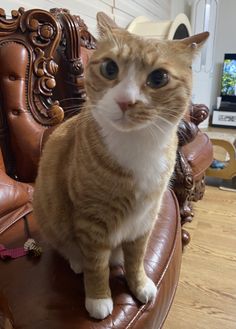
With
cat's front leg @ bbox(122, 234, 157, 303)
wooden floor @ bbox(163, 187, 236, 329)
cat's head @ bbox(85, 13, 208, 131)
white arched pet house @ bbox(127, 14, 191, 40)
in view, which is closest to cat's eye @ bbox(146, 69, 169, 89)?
cat's head @ bbox(85, 13, 208, 131)

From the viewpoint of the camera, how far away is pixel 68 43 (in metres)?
1.43

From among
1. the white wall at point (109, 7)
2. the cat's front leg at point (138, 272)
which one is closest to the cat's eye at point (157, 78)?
the cat's front leg at point (138, 272)

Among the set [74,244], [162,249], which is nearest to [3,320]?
→ [74,244]

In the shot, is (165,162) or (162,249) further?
(162,249)

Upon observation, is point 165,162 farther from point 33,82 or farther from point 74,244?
point 33,82

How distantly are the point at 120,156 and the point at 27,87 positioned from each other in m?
0.74

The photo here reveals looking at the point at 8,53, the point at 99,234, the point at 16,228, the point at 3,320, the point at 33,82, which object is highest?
the point at 8,53

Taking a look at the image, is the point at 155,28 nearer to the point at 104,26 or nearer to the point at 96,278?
the point at 104,26

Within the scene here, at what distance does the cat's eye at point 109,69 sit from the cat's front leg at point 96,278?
1.24ft

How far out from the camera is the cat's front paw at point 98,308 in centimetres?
66

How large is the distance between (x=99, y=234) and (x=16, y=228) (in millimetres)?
382

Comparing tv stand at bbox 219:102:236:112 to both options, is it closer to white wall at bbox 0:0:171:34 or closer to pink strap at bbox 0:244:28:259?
white wall at bbox 0:0:171:34

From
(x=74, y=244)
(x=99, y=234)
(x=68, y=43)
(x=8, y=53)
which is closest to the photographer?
(x=99, y=234)

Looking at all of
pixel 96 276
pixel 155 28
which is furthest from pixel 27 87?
pixel 155 28
